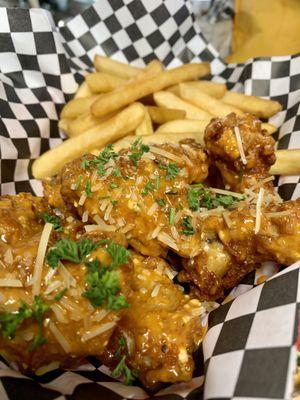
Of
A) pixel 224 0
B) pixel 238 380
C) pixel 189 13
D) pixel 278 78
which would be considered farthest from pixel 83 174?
pixel 224 0

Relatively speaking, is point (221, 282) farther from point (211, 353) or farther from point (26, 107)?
point (26, 107)

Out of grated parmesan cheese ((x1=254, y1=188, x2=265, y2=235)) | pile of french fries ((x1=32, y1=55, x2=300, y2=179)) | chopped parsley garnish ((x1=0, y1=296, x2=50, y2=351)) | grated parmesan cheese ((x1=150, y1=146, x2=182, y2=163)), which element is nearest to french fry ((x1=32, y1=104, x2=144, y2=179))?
pile of french fries ((x1=32, y1=55, x2=300, y2=179))

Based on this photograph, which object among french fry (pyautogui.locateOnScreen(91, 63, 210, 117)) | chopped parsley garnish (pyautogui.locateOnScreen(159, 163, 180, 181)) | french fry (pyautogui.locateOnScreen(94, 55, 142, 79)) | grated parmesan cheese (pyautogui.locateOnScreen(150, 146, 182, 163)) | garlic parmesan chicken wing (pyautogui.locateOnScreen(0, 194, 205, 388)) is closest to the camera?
garlic parmesan chicken wing (pyautogui.locateOnScreen(0, 194, 205, 388))

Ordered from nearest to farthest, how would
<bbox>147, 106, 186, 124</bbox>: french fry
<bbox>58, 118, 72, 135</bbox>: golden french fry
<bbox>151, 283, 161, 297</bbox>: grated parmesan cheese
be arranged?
<bbox>151, 283, 161, 297</bbox>: grated parmesan cheese
<bbox>147, 106, 186, 124</bbox>: french fry
<bbox>58, 118, 72, 135</bbox>: golden french fry

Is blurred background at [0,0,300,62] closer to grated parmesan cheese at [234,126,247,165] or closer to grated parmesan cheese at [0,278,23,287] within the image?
grated parmesan cheese at [234,126,247,165]

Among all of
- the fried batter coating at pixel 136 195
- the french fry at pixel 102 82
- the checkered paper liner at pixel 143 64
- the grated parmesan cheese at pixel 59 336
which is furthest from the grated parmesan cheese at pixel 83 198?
the french fry at pixel 102 82

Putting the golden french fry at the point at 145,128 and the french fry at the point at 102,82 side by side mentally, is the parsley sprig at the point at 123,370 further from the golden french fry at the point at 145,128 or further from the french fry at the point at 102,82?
the french fry at the point at 102,82

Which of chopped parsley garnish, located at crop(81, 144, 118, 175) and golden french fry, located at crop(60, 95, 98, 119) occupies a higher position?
chopped parsley garnish, located at crop(81, 144, 118, 175)
